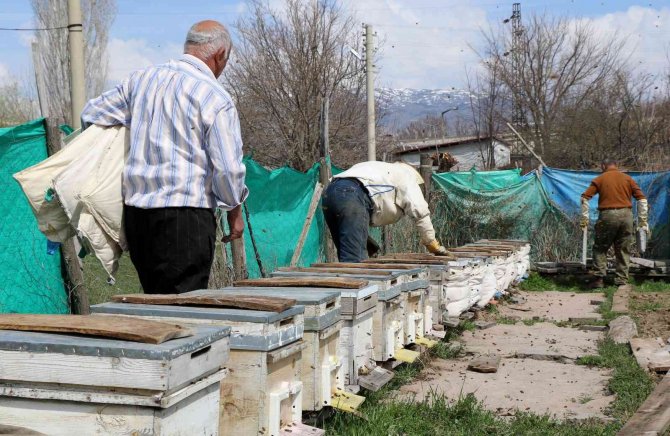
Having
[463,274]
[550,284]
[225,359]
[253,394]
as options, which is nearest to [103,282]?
[463,274]

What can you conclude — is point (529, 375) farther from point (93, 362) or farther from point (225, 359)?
point (93, 362)

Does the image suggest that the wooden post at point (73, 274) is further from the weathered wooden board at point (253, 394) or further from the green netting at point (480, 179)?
the green netting at point (480, 179)

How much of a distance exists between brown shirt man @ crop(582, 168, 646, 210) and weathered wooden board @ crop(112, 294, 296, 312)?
1048cm

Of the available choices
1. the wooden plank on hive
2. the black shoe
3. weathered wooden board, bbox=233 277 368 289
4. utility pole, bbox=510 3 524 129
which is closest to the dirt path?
the wooden plank on hive

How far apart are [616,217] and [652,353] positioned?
240 inches

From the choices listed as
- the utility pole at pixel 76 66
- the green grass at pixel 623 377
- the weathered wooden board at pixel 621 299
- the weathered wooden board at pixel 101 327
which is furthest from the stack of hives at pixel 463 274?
the weathered wooden board at pixel 101 327

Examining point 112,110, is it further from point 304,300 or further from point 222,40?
point 304,300

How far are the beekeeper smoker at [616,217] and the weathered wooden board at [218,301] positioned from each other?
1047 cm

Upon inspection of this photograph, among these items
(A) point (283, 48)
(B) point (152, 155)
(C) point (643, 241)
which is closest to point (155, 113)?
(B) point (152, 155)

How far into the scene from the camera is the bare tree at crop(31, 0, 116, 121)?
85.5ft

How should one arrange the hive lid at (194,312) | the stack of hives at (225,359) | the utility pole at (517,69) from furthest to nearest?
the utility pole at (517,69)
the hive lid at (194,312)
the stack of hives at (225,359)

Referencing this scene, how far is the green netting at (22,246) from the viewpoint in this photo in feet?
19.7

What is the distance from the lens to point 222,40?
14.6ft

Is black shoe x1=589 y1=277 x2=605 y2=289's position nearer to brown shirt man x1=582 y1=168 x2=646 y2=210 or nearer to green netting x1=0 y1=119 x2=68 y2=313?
brown shirt man x1=582 y1=168 x2=646 y2=210
